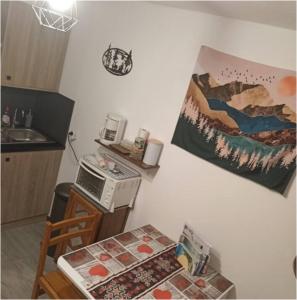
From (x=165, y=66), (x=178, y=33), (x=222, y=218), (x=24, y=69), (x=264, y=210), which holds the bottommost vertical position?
(x=222, y=218)

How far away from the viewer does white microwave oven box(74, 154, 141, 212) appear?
7.65 ft

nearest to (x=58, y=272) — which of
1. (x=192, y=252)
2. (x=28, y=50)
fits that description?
(x=192, y=252)

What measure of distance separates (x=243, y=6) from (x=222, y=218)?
4.46 feet

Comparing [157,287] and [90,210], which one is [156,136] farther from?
[157,287]

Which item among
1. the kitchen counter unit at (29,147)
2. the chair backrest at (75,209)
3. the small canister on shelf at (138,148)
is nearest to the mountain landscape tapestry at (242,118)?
the small canister on shelf at (138,148)

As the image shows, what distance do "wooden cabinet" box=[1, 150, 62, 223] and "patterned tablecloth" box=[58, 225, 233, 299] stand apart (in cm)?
133

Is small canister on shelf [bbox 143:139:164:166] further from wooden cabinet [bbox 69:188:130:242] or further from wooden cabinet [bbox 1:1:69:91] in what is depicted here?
wooden cabinet [bbox 1:1:69:91]

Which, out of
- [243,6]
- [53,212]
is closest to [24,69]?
[53,212]

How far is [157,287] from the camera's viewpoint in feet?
5.86

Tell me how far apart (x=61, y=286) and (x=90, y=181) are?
0.83 metres

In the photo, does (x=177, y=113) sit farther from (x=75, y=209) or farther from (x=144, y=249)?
(x=75, y=209)

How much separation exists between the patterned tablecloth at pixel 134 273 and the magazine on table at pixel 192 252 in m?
0.04

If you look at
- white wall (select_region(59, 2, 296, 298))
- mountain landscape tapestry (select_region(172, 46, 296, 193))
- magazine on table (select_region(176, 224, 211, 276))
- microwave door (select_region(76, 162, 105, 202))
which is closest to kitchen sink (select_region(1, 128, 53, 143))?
white wall (select_region(59, 2, 296, 298))

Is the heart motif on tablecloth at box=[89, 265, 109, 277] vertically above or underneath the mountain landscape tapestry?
underneath
